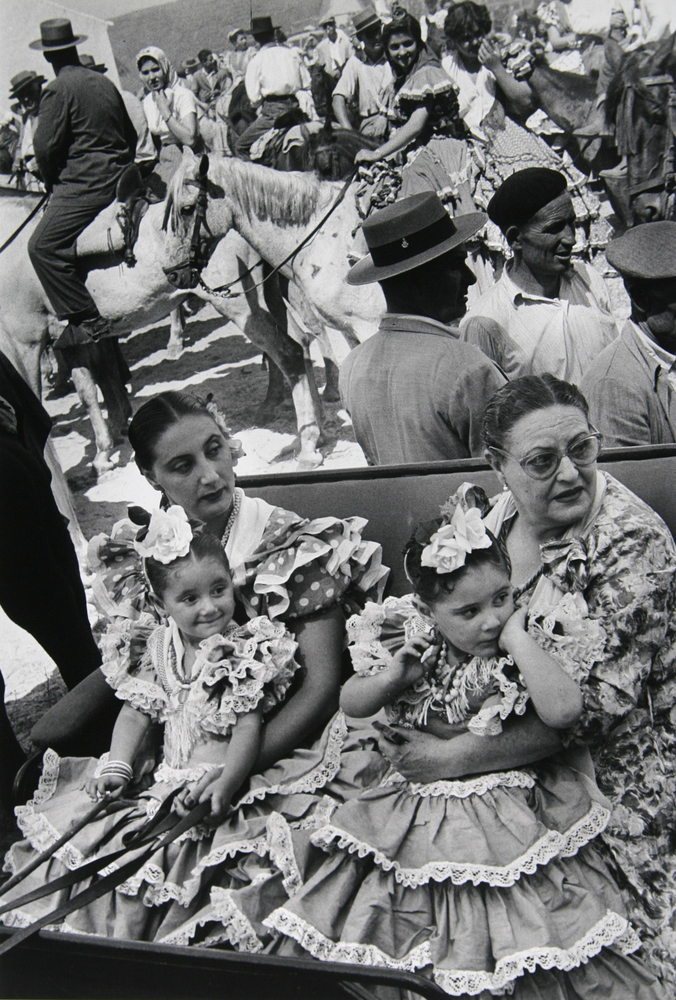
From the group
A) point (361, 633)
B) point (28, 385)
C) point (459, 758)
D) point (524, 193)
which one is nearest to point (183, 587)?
point (361, 633)

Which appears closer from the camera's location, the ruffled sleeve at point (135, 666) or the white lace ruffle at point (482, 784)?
the white lace ruffle at point (482, 784)

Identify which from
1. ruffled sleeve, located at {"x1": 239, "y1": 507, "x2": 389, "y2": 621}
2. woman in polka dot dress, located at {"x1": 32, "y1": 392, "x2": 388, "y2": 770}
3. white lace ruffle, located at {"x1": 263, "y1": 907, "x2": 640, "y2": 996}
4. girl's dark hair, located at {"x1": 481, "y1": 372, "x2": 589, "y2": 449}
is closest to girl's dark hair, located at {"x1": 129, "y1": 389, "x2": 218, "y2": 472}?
woman in polka dot dress, located at {"x1": 32, "y1": 392, "x2": 388, "y2": 770}

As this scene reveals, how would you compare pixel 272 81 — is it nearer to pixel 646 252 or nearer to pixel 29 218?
pixel 29 218

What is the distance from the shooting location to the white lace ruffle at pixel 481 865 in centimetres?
197

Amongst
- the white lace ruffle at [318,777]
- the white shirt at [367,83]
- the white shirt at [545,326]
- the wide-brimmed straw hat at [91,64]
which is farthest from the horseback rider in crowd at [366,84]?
the white lace ruffle at [318,777]

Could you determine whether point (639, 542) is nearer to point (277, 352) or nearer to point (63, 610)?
point (277, 352)

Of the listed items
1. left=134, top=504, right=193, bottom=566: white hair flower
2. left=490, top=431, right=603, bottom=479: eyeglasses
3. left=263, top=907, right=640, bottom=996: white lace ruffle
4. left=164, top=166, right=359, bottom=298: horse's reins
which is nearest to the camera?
left=263, top=907, right=640, bottom=996: white lace ruffle

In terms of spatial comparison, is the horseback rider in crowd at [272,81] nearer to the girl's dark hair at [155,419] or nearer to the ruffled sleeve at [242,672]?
the girl's dark hair at [155,419]

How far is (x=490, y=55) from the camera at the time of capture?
2.97 m

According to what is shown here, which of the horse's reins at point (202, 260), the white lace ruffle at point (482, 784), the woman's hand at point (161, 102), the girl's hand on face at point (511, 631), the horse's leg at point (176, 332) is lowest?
the white lace ruffle at point (482, 784)

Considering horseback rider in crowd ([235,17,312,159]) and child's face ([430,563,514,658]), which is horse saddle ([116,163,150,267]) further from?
child's face ([430,563,514,658])

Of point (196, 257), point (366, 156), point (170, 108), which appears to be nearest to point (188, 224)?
point (196, 257)

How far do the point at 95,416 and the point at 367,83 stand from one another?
1.40 meters

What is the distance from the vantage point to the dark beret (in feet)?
9.39
